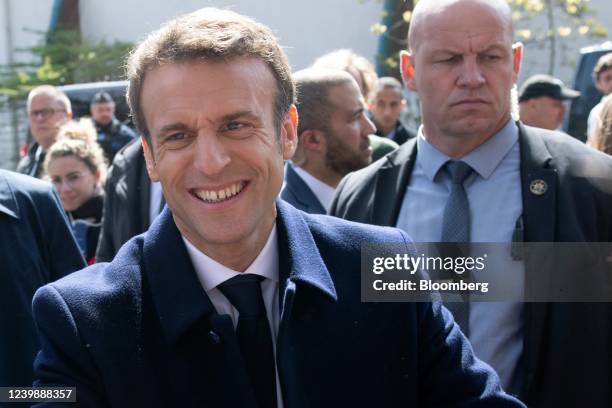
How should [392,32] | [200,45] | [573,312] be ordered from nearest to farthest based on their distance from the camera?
1. [200,45]
2. [573,312]
3. [392,32]

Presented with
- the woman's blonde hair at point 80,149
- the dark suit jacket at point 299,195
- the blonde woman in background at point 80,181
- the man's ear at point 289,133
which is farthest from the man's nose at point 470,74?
the woman's blonde hair at point 80,149

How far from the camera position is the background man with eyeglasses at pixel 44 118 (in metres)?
7.26

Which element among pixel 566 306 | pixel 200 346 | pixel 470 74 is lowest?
pixel 566 306

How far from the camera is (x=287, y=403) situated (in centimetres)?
189

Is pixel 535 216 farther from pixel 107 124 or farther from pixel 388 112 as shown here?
pixel 107 124

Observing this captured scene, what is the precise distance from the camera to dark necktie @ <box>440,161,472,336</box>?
285cm

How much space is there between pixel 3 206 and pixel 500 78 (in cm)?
180

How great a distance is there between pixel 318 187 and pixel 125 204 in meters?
1.09

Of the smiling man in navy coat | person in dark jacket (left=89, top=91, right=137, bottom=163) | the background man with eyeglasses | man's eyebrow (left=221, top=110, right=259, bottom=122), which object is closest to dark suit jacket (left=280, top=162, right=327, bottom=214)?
the smiling man in navy coat

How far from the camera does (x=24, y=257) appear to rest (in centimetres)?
312

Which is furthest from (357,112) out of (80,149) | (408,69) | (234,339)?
(234,339)

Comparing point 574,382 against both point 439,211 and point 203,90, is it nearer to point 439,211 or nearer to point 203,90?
point 439,211

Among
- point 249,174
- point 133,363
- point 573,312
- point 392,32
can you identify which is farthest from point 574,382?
point 392,32

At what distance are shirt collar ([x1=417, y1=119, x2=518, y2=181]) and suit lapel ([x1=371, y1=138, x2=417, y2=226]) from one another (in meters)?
0.07
